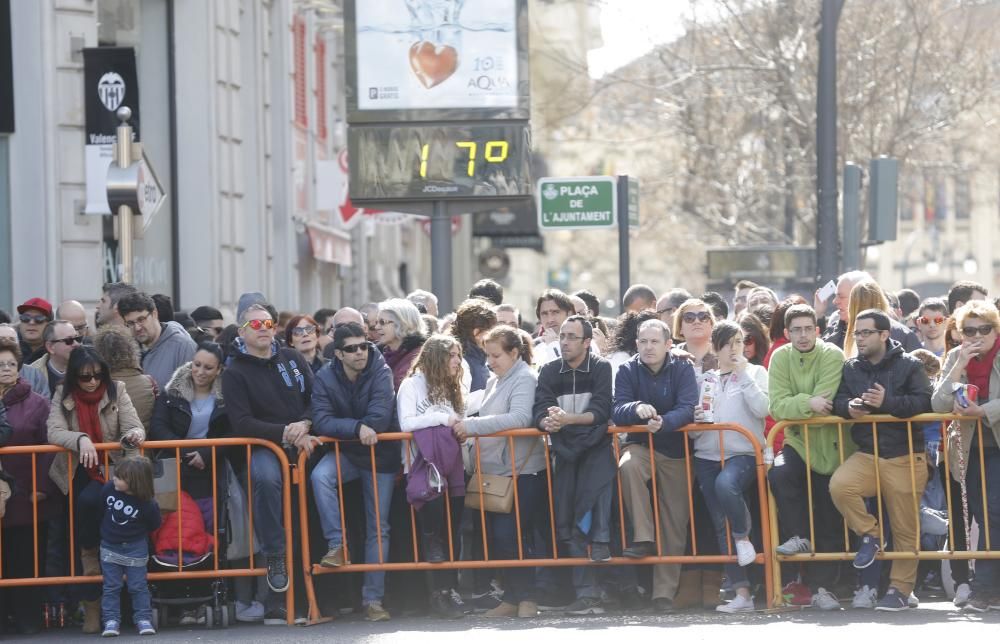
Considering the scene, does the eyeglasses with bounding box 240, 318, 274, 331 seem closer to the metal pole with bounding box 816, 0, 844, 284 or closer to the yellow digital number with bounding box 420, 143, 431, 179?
the yellow digital number with bounding box 420, 143, 431, 179

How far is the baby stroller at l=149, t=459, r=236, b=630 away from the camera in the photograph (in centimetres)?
1116

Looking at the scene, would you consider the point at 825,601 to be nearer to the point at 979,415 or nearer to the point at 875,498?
the point at 875,498

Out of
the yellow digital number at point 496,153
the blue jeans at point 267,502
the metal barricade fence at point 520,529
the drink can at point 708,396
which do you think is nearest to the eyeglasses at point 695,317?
the drink can at point 708,396

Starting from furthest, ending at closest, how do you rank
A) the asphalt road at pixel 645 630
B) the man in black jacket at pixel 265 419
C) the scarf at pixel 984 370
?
the man in black jacket at pixel 265 419
the scarf at pixel 984 370
the asphalt road at pixel 645 630

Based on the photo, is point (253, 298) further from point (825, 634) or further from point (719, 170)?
point (719, 170)

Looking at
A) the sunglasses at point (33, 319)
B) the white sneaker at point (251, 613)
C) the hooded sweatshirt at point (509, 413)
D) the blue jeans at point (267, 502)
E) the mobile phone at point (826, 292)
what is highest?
the mobile phone at point (826, 292)

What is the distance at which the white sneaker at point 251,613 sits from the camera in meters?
11.3

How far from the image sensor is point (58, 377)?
11.8 meters

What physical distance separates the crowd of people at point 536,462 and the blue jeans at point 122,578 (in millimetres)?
11

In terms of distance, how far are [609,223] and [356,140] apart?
305 centimetres

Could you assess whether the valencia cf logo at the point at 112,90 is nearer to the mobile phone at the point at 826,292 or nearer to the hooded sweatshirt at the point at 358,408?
the mobile phone at the point at 826,292

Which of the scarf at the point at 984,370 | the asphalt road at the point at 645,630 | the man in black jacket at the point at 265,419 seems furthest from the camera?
the man in black jacket at the point at 265,419

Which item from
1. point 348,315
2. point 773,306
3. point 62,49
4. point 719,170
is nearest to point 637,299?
point 773,306

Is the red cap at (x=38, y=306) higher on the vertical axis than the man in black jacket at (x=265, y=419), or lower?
higher
